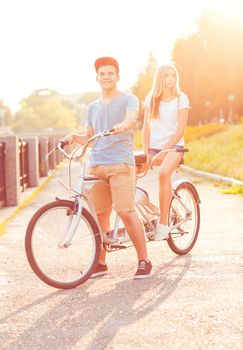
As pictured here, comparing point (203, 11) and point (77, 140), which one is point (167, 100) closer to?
point (77, 140)

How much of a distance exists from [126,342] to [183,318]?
0.58 m

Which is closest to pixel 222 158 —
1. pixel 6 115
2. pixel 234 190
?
pixel 234 190

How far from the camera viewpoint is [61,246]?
551cm

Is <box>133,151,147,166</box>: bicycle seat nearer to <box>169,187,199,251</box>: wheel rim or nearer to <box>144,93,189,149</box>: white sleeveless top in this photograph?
<box>144,93,189,149</box>: white sleeveless top

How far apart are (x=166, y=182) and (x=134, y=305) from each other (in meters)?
1.76

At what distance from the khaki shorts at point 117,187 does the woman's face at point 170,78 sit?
1133 mm

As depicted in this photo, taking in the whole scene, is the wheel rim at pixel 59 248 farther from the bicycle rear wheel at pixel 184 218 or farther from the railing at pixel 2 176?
the railing at pixel 2 176

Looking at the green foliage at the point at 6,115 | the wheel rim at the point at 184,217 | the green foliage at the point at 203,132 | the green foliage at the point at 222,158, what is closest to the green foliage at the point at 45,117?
the green foliage at the point at 6,115

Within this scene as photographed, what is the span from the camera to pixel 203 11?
49.5m

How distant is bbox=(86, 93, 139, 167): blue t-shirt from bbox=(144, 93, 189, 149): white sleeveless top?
91 cm

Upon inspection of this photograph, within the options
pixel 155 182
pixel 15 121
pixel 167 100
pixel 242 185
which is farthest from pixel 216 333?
pixel 15 121

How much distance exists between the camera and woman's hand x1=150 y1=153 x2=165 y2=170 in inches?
249

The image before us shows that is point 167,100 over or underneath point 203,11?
underneath

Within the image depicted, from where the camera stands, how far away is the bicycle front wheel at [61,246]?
5.39m
